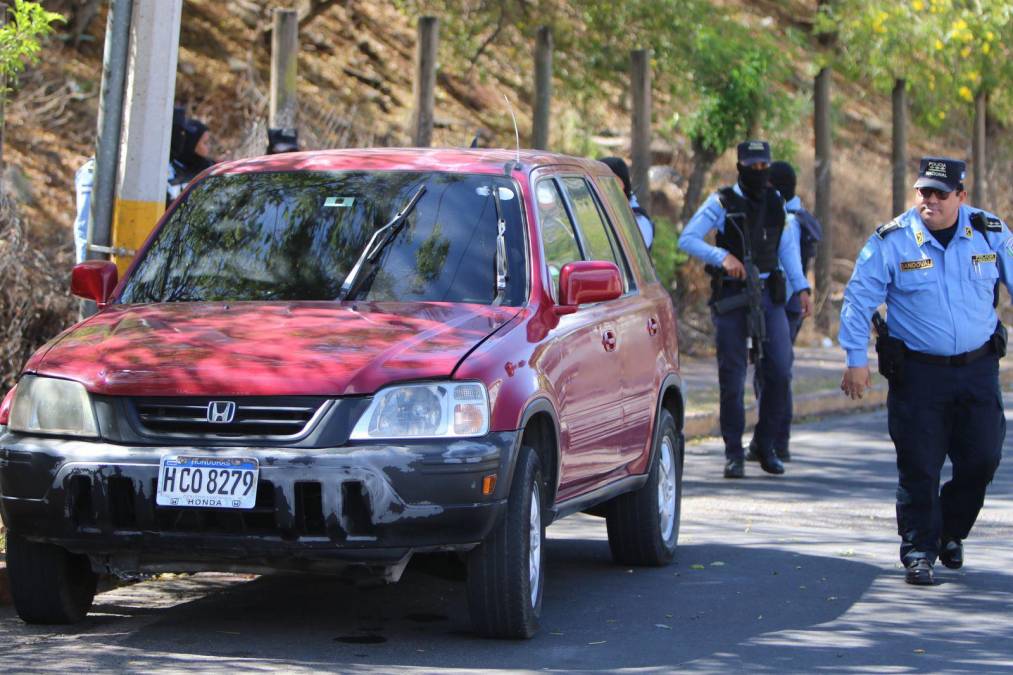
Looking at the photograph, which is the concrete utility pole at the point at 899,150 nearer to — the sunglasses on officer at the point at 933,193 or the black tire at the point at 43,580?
the sunglasses on officer at the point at 933,193

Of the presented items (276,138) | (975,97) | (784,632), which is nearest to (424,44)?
(276,138)

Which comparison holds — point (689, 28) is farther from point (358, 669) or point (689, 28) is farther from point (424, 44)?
point (358, 669)

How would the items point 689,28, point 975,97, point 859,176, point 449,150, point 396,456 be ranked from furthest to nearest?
point 859,176 < point 975,97 < point 689,28 < point 449,150 < point 396,456

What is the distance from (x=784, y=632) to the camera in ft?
23.3

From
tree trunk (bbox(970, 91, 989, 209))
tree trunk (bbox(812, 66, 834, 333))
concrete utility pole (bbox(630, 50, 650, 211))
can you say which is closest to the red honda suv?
concrete utility pole (bbox(630, 50, 650, 211))

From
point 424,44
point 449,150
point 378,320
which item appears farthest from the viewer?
point 424,44

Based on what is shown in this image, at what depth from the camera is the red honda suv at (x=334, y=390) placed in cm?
624

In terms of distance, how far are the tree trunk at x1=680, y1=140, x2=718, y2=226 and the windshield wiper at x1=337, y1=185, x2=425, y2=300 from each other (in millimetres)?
13884

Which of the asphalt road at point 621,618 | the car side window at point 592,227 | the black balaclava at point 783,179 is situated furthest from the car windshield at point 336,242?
the black balaclava at point 783,179

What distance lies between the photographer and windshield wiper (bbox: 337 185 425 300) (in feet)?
23.7

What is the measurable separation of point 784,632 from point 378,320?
1.97 meters

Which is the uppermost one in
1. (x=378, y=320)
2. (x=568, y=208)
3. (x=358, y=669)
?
(x=568, y=208)

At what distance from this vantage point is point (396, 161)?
25.5ft

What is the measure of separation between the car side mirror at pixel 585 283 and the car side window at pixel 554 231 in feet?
0.41
